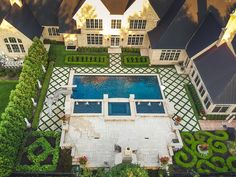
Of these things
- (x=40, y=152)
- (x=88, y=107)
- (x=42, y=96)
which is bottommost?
(x=40, y=152)

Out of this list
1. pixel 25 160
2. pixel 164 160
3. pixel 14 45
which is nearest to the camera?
pixel 164 160

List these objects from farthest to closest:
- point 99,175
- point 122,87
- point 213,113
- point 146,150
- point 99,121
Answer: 1. point 122,87
2. point 213,113
3. point 99,121
4. point 146,150
5. point 99,175

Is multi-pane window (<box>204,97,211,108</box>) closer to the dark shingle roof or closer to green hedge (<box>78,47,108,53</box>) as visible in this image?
the dark shingle roof

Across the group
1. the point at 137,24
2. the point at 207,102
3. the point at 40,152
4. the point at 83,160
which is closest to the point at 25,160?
the point at 40,152

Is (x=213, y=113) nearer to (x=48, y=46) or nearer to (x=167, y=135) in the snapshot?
(x=167, y=135)

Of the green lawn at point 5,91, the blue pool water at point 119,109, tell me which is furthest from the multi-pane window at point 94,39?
the green lawn at point 5,91

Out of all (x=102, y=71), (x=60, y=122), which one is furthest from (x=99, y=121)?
(x=102, y=71)

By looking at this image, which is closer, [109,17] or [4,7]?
[4,7]

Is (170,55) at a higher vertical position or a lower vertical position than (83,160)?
higher

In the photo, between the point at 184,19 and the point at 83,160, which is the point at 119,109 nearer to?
the point at 83,160
